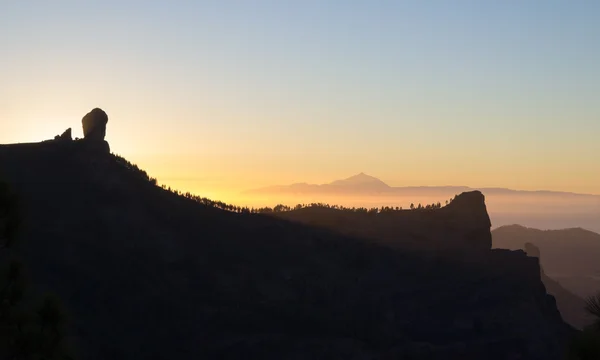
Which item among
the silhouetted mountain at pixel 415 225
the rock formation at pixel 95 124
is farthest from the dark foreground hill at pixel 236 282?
the rock formation at pixel 95 124

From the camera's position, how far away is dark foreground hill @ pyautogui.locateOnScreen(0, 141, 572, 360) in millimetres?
79125

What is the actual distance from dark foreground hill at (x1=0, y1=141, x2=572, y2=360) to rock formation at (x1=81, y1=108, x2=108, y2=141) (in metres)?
2.78

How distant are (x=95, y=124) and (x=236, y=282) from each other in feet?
85.8

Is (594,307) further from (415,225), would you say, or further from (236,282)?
(415,225)

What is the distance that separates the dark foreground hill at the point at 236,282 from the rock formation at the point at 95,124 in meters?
2.78

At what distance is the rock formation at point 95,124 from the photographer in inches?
3861

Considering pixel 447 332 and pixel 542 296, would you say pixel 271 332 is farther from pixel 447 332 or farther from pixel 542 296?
pixel 542 296

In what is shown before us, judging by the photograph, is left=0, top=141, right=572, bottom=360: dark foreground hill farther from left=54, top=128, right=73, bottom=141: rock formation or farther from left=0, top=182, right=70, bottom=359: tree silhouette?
left=0, top=182, right=70, bottom=359: tree silhouette

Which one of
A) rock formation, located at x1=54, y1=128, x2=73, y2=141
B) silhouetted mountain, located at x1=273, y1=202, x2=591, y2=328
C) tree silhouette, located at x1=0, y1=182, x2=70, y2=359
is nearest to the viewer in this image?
tree silhouette, located at x1=0, y1=182, x2=70, y2=359

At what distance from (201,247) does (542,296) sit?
4573 cm

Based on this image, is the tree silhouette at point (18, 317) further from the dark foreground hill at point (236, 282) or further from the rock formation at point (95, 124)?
the rock formation at point (95, 124)

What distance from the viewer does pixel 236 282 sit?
295 ft

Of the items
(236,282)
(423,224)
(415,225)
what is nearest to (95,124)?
(236,282)

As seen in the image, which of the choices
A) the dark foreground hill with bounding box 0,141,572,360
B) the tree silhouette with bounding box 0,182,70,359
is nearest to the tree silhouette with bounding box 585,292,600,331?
the tree silhouette with bounding box 0,182,70,359
